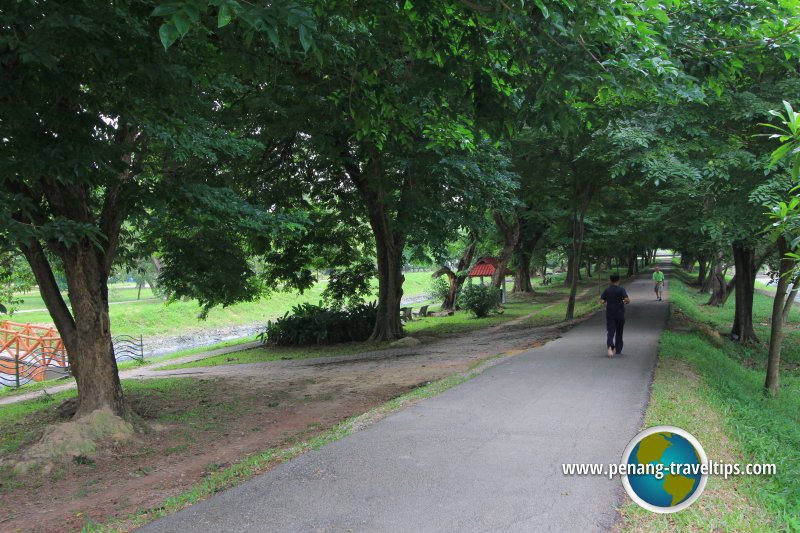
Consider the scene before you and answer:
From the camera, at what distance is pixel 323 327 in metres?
18.8

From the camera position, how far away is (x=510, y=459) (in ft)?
15.4

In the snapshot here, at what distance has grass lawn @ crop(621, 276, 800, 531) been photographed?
353 centimetres

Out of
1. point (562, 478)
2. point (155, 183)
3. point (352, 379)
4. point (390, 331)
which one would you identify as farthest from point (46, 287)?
point (390, 331)

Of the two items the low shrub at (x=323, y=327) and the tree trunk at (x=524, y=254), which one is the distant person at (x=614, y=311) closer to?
the low shrub at (x=323, y=327)

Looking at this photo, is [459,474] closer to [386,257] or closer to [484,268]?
[386,257]

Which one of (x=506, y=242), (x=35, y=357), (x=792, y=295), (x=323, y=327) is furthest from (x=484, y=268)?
(x=792, y=295)

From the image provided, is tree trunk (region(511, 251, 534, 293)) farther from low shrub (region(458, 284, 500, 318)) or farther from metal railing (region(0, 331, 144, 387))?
metal railing (region(0, 331, 144, 387))

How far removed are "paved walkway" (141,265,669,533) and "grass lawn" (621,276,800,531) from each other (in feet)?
1.30

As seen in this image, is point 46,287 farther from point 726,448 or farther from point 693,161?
point 693,161

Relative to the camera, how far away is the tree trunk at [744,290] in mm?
15977

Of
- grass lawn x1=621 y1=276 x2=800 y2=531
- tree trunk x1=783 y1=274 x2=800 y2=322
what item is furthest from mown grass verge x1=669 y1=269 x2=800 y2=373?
grass lawn x1=621 y1=276 x2=800 y2=531

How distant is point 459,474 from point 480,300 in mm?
19855

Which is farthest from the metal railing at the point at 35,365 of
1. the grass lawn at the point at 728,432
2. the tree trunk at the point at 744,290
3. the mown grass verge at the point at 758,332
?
the tree trunk at the point at 744,290

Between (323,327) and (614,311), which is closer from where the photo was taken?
(614,311)
